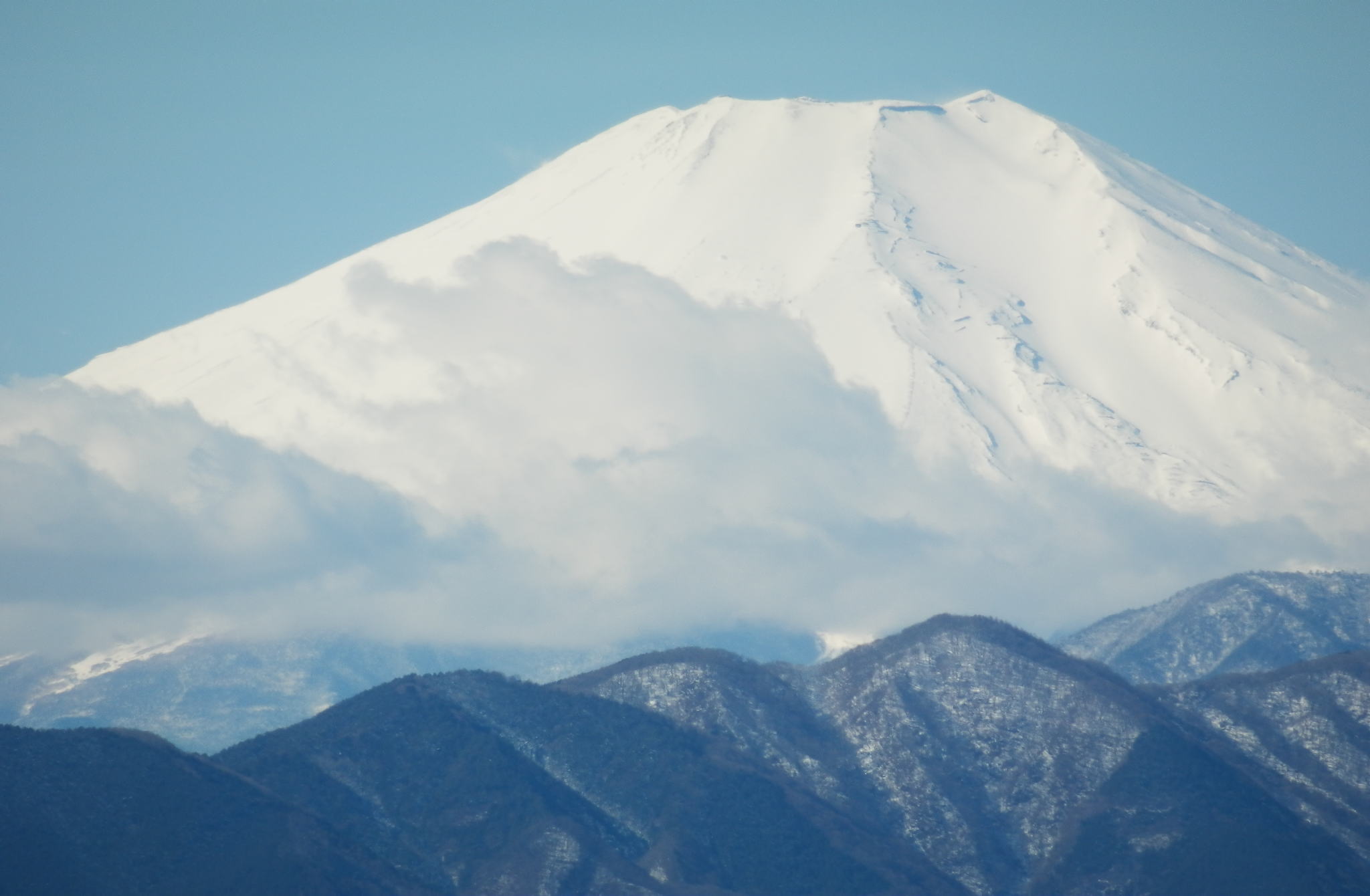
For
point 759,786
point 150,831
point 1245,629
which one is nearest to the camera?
point 150,831

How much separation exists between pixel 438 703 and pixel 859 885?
102 feet

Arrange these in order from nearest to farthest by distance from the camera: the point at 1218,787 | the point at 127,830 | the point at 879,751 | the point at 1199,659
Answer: the point at 127,830, the point at 1218,787, the point at 879,751, the point at 1199,659

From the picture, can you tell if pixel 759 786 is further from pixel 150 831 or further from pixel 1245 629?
pixel 1245 629

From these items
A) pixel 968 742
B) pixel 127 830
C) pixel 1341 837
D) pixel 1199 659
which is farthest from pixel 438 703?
pixel 1199 659

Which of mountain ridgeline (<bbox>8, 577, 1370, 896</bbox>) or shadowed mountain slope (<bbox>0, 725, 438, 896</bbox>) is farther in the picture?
mountain ridgeline (<bbox>8, 577, 1370, 896</bbox>)

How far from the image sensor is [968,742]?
127500mm

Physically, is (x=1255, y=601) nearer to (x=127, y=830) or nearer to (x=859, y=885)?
(x=859, y=885)

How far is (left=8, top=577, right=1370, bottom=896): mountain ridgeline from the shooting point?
332ft

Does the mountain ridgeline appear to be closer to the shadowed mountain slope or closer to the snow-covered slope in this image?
the shadowed mountain slope

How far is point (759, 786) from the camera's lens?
117 m

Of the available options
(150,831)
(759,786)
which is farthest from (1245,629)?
(150,831)

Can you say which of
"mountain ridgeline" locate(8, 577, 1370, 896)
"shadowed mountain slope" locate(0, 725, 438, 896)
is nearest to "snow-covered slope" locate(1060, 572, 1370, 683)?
"mountain ridgeline" locate(8, 577, 1370, 896)

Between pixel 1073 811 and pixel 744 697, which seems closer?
pixel 1073 811

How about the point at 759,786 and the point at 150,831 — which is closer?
the point at 150,831
